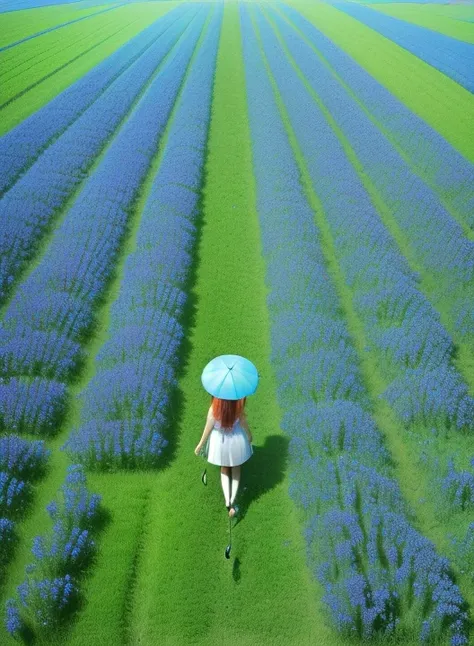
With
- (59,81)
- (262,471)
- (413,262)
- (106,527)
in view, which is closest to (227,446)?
(262,471)

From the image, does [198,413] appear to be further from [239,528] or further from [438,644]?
[438,644]

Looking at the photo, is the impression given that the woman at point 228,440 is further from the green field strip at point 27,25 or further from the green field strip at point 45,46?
the green field strip at point 27,25

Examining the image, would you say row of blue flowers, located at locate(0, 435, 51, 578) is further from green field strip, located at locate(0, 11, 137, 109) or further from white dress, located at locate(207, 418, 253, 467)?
green field strip, located at locate(0, 11, 137, 109)

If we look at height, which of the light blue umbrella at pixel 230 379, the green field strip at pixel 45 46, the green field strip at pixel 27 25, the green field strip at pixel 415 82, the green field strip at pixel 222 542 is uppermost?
the green field strip at pixel 27 25

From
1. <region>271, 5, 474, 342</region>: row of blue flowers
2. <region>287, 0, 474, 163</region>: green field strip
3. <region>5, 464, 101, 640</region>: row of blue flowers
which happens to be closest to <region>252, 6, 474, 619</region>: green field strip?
<region>271, 5, 474, 342</region>: row of blue flowers

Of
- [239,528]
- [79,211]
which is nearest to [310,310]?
[239,528]

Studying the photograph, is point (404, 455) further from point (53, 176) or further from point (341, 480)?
point (53, 176)

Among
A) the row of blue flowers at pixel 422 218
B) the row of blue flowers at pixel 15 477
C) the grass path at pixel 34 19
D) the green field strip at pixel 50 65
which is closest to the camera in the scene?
the row of blue flowers at pixel 15 477

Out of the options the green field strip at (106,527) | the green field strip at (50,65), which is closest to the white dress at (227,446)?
the green field strip at (106,527)
